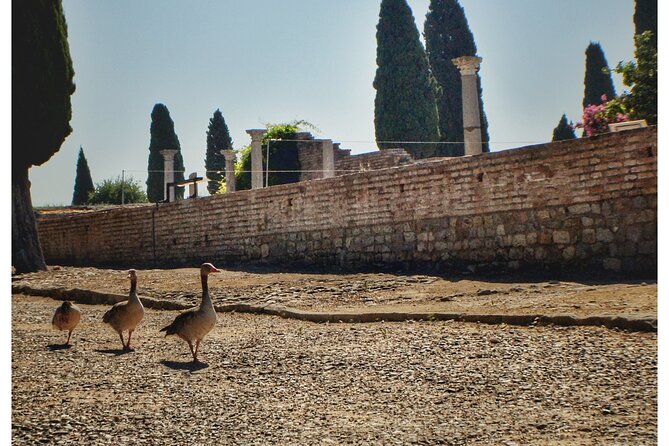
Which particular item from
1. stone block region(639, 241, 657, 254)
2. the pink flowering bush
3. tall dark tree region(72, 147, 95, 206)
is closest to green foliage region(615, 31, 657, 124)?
the pink flowering bush

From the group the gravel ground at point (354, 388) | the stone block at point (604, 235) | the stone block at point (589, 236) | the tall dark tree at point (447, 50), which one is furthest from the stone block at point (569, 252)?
the tall dark tree at point (447, 50)

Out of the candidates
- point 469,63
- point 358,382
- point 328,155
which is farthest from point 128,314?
point 328,155

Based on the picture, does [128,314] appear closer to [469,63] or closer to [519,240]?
[519,240]

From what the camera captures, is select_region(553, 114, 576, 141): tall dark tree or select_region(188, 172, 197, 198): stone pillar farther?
select_region(553, 114, 576, 141): tall dark tree

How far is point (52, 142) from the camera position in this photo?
1650 centimetres

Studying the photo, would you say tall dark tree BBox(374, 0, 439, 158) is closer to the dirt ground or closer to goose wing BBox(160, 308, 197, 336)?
the dirt ground

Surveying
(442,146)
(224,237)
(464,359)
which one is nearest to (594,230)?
(464,359)

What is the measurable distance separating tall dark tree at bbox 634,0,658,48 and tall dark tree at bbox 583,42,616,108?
420 inches

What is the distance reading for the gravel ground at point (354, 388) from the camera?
4.13 meters

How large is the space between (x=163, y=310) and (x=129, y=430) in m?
6.24

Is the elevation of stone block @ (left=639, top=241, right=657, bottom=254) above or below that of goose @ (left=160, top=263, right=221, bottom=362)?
above

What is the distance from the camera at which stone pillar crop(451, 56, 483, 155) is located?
628 inches

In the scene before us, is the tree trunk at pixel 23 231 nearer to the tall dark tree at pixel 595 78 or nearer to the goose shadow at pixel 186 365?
the goose shadow at pixel 186 365

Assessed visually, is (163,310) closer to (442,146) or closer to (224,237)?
(224,237)
